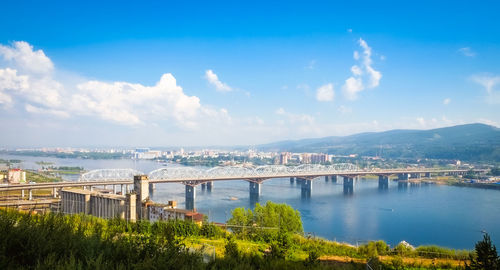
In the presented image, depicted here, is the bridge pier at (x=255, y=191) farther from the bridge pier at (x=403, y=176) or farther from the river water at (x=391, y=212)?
the bridge pier at (x=403, y=176)

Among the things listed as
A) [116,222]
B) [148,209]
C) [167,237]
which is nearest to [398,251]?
[116,222]

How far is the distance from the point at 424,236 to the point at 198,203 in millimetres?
11294

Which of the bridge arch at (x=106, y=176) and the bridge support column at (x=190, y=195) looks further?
the bridge arch at (x=106, y=176)

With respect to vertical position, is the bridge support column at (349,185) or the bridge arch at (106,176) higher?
the bridge arch at (106,176)

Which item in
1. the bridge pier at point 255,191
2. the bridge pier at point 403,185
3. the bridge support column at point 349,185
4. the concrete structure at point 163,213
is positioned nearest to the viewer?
the concrete structure at point 163,213

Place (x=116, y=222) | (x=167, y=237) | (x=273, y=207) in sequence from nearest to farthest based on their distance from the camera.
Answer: (x=167, y=237) → (x=116, y=222) → (x=273, y=207)

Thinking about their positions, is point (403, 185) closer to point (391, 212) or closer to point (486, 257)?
point (391, 212)

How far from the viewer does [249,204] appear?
58.7 ft

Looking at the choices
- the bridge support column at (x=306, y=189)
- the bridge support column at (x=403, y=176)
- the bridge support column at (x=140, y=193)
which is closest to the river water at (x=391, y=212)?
the bridge support column at (x=306, y=189)

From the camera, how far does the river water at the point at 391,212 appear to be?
12383 mm

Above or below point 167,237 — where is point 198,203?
below

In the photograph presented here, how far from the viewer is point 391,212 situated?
16.4 m

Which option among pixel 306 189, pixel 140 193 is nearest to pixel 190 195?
pixel 306 189

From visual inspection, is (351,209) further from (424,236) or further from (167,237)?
(167,237)
